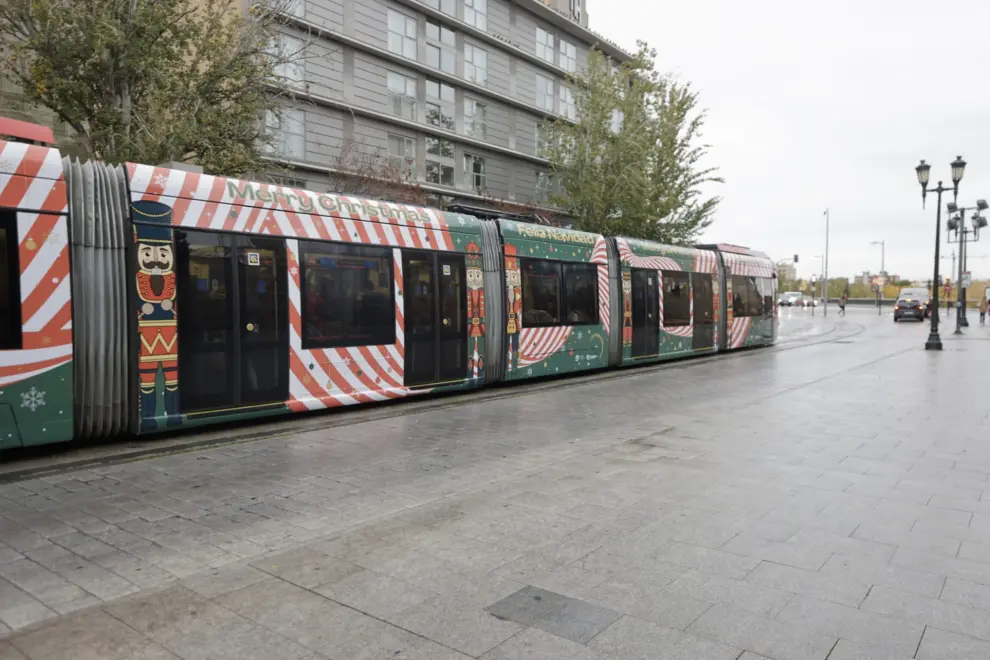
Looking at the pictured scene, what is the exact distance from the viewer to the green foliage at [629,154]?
2881cm

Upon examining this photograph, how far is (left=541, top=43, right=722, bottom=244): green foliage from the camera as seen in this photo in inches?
1134

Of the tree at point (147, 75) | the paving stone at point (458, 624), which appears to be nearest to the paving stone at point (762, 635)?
the paving stone at point (458, 624)

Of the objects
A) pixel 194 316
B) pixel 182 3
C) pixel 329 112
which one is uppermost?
pixel 329 112

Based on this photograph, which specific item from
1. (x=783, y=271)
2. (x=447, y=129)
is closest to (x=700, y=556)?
(x=447, y=129)

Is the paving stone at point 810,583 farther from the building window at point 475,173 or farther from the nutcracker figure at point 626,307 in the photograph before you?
the building window at point 475,173

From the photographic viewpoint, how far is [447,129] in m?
33.9

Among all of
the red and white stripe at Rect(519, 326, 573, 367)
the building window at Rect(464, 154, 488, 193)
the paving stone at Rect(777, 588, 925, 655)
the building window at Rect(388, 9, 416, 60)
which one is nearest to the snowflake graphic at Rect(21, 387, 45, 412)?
the paving stone at Rect(777, 588, 925, 655)

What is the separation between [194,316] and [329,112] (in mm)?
22744

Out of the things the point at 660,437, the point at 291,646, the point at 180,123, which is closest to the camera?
the point at 291,646

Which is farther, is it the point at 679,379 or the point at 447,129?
the point at 447,129

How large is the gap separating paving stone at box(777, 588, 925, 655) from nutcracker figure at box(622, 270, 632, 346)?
40.3 feet

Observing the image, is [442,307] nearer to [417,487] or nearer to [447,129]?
[417,487]

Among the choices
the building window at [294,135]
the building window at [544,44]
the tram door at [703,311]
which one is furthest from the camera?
the building window at [544,44]

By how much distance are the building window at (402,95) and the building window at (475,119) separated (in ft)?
11.8
